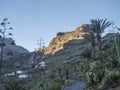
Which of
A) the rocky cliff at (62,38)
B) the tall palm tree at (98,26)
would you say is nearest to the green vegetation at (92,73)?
the tall palm tree at (98,26)

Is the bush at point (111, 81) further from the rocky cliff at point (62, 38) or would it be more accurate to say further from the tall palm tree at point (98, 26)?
the rocky cliff at point (62, 38)

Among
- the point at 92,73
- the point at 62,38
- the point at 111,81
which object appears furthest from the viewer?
the point at 62,38

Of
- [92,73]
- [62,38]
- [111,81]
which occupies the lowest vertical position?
[111,81]

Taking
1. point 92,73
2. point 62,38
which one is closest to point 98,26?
point 92,73

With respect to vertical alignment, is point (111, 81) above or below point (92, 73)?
below

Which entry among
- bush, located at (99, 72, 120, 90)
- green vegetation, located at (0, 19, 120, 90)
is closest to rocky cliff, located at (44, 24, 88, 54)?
green vegetation, located at (0, 19, 120, 90)

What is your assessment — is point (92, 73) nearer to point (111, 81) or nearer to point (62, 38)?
point (111, 81)

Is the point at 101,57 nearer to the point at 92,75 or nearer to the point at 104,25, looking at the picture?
the point at 104,25

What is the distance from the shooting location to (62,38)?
11388cm

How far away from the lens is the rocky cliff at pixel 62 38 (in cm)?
10744

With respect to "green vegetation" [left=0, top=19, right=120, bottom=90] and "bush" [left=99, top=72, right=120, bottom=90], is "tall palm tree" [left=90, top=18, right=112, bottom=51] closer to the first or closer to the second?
"green vegetation" [left=0, top=19, right=120, bottom=90]

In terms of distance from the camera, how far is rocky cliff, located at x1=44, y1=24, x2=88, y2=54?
352 feet

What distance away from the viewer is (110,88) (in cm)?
2464

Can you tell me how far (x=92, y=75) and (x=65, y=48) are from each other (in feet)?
226
